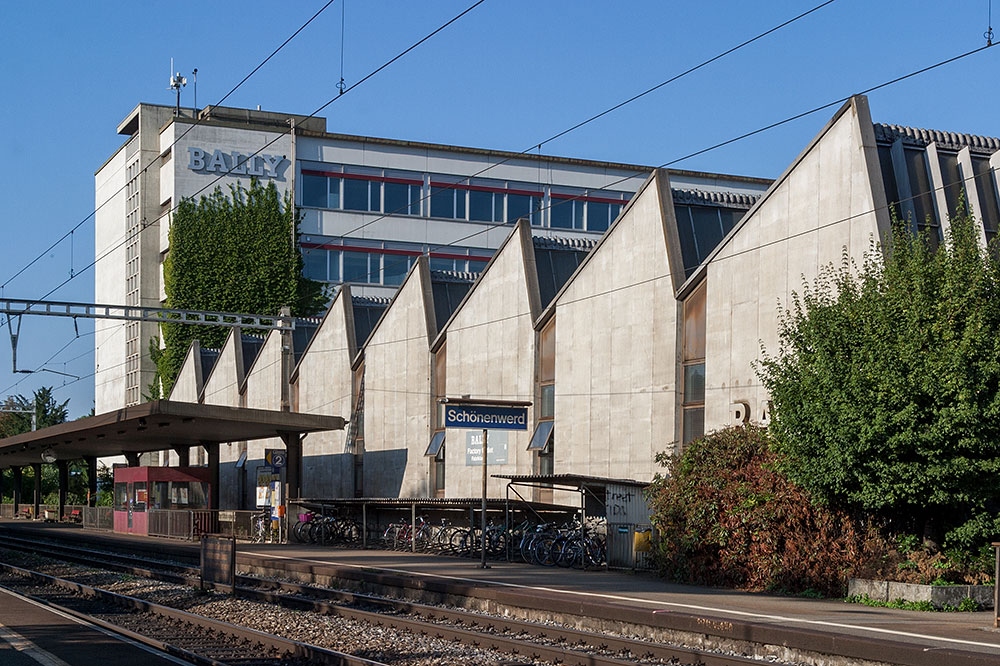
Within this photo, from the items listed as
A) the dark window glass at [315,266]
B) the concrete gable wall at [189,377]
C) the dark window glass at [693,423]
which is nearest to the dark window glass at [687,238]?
the dark window glass at [693,423]

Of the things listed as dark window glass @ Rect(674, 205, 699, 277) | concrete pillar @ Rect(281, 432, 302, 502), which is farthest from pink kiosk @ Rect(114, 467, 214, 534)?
dark window glass @ Rect(674, 205, 699, 277)

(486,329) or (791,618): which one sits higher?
(486,329)

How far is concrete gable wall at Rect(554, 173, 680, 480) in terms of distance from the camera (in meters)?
29.5

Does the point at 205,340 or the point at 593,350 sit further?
the point at 205,340

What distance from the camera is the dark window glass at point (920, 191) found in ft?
79.1

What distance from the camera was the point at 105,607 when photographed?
20.7m

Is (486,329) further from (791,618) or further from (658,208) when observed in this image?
(791,618)

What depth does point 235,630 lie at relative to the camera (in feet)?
53.0

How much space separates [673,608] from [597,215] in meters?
62.9

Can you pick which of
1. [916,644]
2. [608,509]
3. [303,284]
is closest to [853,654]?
[916,644]

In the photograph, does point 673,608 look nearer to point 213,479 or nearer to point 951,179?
point 951,179

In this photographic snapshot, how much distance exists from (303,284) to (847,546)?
5515cm

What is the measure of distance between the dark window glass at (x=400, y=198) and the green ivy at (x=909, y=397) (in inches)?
2157

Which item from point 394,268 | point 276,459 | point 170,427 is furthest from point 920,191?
point 394,268
